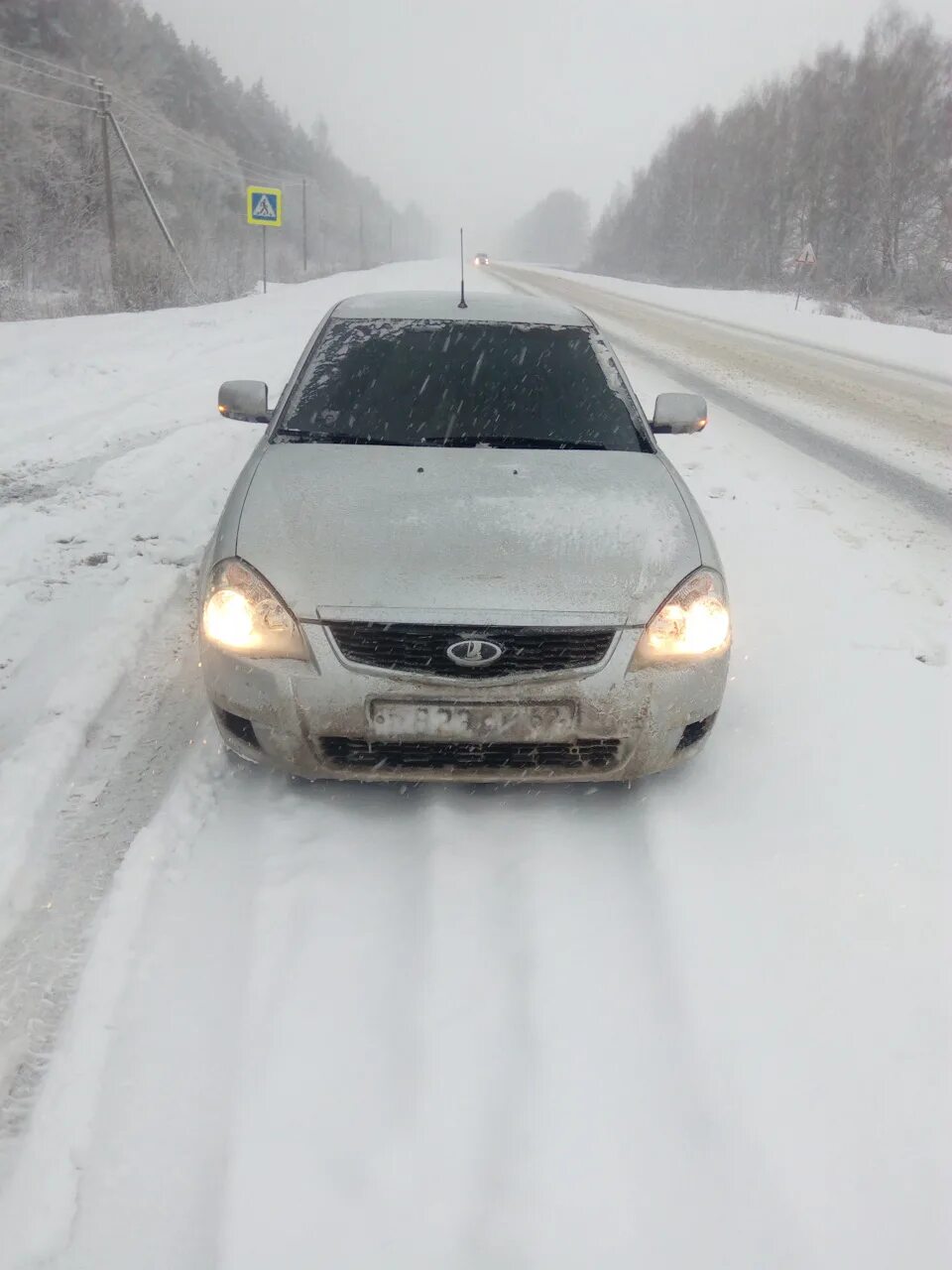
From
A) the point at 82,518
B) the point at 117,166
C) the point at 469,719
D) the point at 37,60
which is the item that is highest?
the point at 37,60

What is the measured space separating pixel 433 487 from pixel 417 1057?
5.88 ft

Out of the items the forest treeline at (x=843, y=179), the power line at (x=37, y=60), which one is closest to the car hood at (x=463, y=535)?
the forest treeline at (x=843, y=179)

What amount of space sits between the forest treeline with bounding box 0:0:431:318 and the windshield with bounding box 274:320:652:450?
16085 mm

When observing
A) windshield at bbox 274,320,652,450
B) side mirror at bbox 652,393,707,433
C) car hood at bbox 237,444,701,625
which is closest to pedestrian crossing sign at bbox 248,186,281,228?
windshield at bbox 274,320,652,450

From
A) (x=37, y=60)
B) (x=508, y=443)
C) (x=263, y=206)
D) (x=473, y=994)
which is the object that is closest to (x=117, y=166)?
(x=37, y=60)

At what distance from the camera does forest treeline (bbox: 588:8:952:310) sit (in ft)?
119

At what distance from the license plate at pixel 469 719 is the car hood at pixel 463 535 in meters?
0.25

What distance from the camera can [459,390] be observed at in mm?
3707

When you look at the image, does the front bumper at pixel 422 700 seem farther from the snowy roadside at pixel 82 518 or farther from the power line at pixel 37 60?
the power line at pixel 37 60

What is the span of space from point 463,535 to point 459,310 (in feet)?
6.44

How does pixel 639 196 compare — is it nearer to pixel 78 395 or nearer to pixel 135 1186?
pixel 78 395

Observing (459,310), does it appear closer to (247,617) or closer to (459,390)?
(459,390)

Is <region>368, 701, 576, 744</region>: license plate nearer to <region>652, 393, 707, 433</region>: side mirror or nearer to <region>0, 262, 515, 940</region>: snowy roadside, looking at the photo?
<region>0, 262, 515, 940</region>: snowy roadside

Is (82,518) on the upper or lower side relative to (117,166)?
lower
